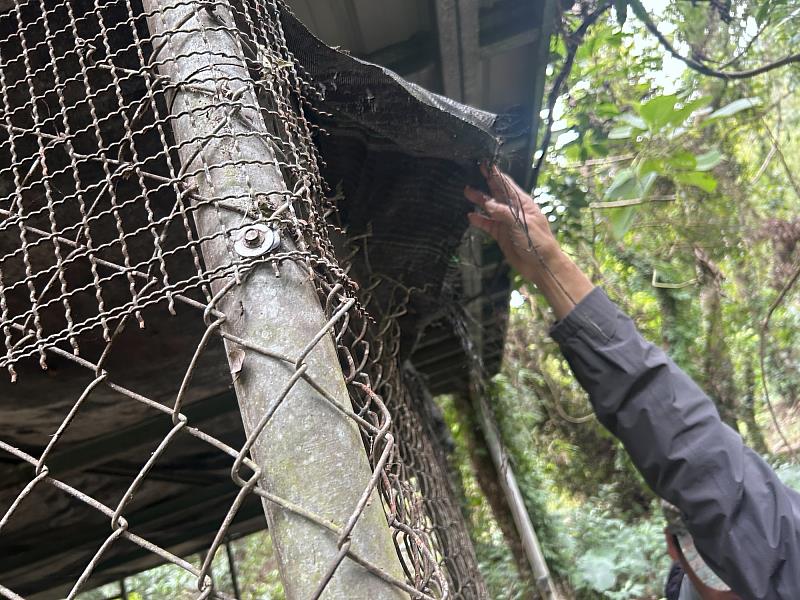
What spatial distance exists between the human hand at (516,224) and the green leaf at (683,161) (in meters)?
1.18

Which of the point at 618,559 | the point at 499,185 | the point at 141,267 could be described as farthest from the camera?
the point at 618,559

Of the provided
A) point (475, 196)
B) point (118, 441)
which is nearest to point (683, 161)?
point (475, 196)

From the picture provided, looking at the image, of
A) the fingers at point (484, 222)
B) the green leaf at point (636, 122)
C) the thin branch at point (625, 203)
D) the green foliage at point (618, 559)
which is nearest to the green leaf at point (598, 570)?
the green foliage at point (618, 559)

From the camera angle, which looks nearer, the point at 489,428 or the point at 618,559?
the point at 489,428

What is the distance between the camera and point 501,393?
15.0 ft

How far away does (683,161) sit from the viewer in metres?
2.71

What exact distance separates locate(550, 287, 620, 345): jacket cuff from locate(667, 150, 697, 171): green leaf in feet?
3.92

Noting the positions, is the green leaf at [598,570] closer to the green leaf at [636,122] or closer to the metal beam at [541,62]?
the green leaf at [636,122]

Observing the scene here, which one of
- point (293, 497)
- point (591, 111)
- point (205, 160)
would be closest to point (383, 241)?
point (205, 160)

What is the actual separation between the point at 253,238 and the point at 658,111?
87.1 inches

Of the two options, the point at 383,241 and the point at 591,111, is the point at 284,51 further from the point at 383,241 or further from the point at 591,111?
the point at 591,111

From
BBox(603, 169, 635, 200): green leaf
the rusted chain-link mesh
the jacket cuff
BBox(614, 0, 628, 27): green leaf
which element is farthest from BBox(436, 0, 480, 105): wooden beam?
BBox(603, 169, 635, 200): green leaf

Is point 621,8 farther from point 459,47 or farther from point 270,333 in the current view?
point 270,333

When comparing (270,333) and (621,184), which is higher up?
(621,184)
